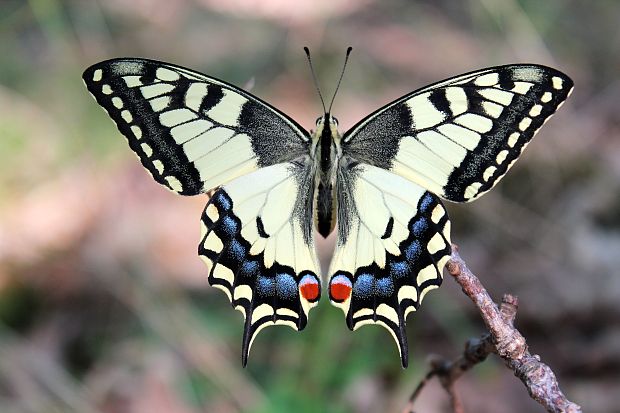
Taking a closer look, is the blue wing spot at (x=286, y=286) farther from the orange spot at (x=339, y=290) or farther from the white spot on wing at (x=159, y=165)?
the white spot on wing at (x=159, y=165)

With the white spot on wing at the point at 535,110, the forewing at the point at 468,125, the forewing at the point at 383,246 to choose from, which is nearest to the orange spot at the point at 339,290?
the forewing at the point at 383,246

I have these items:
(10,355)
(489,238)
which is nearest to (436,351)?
(489,238)

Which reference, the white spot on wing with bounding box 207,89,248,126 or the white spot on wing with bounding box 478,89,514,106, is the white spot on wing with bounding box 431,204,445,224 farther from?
the white spot on wing with bounding box 207,89,248,126

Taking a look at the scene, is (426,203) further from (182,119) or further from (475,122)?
(182,119)

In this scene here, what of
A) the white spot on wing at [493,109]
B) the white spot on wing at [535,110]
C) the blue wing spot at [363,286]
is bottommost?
the blue wing spot at [363,286]

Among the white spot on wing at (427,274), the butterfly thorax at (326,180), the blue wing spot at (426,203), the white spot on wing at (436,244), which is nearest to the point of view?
the white spot on wing at (436,244)

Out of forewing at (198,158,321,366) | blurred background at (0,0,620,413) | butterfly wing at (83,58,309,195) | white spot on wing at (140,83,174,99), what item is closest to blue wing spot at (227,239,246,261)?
forewing at (198,158,321,366)

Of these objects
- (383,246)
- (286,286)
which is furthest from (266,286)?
(383,246)
